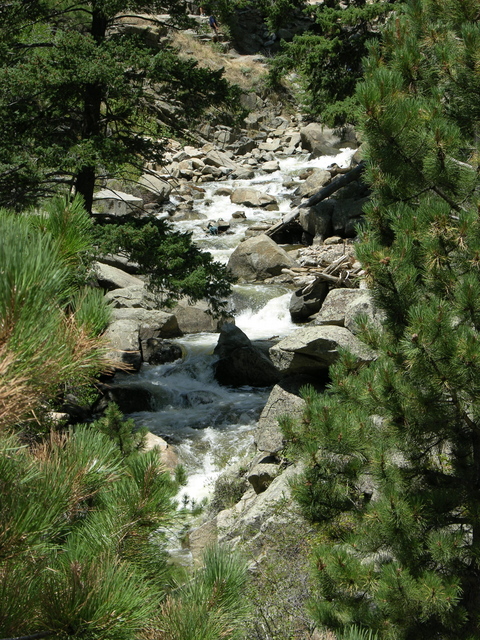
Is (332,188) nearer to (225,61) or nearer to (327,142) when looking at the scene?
(327,142)

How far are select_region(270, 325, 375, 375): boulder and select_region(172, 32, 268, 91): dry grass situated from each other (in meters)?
31.8

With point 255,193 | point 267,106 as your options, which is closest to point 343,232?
point 255,193

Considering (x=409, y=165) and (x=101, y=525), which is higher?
(x=409, y=165)

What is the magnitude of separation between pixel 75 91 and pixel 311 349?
548cm

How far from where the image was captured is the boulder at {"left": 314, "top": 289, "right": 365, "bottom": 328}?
1002 cm

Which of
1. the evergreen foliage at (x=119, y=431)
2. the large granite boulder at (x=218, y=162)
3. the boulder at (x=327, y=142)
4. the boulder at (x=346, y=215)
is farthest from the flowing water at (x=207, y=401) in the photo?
the boulder at (x=327, y=142)

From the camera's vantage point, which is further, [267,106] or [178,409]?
[267,106]

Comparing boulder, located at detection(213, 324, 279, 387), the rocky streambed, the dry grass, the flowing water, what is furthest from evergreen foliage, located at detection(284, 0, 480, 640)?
the dry grass

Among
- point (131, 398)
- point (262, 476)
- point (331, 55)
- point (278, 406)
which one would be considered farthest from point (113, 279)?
point (262, 476)

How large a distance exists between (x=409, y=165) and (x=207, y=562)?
2.55m

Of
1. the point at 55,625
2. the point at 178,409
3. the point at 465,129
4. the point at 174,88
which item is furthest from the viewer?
the point at 178,409

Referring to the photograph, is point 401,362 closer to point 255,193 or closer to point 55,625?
point 55,625

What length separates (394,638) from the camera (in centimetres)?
378

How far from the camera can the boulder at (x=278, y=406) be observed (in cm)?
858
